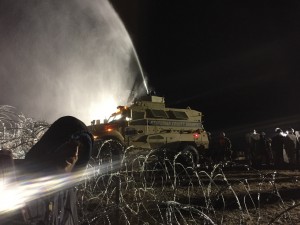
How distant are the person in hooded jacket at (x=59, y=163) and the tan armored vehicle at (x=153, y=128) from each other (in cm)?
702

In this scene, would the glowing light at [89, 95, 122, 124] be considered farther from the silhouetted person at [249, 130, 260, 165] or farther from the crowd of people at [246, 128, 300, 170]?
the crowd of people at [246, 128, 300, 170]

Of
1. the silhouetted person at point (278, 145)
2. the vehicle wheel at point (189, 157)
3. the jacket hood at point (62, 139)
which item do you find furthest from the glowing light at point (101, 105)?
the jacket hood at point (62, 139)

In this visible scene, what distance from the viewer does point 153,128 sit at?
453 inches

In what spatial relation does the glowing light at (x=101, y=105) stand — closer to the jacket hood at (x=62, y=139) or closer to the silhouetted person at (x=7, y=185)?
the jacket hood at (x=62, y=139)

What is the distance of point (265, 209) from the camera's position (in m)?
6.00

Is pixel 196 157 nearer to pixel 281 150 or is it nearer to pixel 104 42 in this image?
pixel 281 150

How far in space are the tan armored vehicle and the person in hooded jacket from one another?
23.0 ft

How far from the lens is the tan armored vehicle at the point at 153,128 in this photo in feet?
35.5

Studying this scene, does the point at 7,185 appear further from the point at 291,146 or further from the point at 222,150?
the point at 222,150

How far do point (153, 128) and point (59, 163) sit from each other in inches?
347

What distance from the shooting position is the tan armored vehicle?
10.8 m

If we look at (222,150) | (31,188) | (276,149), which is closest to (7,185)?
(31,188)

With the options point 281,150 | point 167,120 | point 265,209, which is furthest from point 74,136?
point 281,150

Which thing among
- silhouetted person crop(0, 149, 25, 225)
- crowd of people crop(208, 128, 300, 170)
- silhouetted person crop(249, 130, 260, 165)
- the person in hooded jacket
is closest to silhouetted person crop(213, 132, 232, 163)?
crowd of people crop(208, 128, 300, 170)
